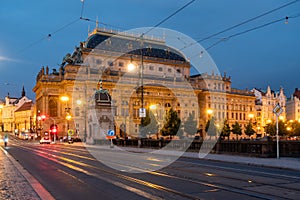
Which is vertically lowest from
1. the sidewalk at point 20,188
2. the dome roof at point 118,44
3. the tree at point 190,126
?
the tree at point 190,126

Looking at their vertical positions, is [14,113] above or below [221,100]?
below

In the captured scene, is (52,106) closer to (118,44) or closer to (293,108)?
(118,44)

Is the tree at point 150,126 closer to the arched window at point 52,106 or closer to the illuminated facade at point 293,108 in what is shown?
the arched window at point 52,106

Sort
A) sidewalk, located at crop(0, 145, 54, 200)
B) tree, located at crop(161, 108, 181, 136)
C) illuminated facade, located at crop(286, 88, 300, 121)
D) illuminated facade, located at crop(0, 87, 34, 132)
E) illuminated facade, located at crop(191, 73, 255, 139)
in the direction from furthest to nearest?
illuminated facade, located at crop(0, 87, 34, 132), illuminated facade, located at crop(286, 88, 300, 121), illuminated facade, located at crop(191, 73, 255, 139), tree, located at crop(161, 108, 181, 136), sidewalk, located at crop(0, 145, 54, 200)

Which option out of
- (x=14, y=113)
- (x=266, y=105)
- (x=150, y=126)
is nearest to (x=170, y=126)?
(x=150, y=126)

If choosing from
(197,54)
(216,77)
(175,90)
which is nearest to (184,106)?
(175,90)

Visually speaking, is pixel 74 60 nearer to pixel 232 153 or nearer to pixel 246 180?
pixel 232 153

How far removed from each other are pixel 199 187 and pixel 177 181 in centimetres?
168

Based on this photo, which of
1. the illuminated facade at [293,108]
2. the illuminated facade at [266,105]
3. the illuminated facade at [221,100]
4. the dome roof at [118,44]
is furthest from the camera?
the illuminated facade at [293,108]

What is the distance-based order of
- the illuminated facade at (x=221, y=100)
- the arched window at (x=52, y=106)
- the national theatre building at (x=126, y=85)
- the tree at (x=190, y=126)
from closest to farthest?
the tree at (x=190, y=126)
the national theatre building at (x=126, y=85)
the arched window at (x=52, y=106)
the illuminated facade at (x=221, y=100)

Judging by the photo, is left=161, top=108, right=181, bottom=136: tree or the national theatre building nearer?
left=161, top=108, right=181, bottom=136: tree

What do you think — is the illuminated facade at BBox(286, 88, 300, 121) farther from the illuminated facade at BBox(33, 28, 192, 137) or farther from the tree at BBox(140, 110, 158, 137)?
the tree at BBox(140, 110, 158, 137)

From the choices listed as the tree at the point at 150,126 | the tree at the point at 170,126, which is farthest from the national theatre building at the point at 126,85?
the tree at the point at 170,126

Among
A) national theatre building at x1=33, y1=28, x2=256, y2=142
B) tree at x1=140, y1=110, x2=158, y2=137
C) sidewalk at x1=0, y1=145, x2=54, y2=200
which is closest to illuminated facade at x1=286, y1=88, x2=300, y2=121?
national theatre building at x1=33, y1=28, x2=256, y2=142
